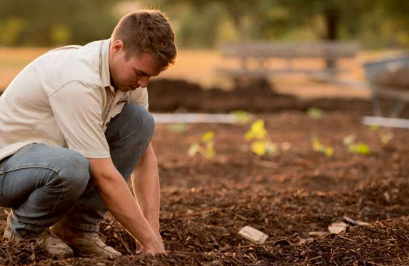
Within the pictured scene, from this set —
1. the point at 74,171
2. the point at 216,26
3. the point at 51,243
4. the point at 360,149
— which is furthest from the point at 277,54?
the point at 216,26

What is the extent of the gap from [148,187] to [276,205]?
4.51 feet

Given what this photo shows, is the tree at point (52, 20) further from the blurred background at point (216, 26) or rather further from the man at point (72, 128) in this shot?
the man at point (72, 128)

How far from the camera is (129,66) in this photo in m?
2.90

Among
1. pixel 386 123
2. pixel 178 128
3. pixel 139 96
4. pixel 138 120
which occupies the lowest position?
pixel 386 123

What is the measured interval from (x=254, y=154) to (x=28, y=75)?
4036 millimetres

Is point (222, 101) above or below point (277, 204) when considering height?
below

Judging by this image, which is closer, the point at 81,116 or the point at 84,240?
the point at 81,116

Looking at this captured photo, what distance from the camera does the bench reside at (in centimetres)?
1732

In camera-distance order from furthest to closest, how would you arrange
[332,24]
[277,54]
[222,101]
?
[332,24] < [277,54] < [222,101]

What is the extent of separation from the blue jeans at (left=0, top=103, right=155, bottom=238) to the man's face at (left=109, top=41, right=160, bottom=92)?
0.38m

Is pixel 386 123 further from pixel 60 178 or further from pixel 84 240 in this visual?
pixel 60 178

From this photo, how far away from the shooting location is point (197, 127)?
9047 millimetres

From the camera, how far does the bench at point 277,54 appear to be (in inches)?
682

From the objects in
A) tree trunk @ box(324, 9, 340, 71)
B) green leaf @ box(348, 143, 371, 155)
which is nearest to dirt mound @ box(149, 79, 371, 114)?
green leaf @ box(348, 143, 371, 155)
